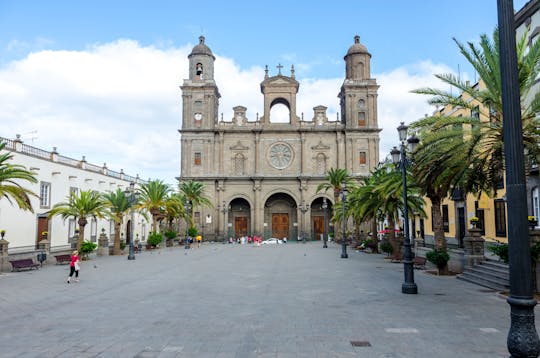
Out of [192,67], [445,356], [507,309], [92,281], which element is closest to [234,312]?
[445,356]

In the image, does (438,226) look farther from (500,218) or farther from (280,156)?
(280,156)

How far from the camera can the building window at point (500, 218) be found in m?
24.5

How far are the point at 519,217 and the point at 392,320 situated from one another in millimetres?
4901

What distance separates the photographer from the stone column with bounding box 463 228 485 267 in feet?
52.2

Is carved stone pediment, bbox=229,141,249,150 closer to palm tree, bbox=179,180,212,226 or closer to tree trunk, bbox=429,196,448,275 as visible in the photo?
palm tree, bbox=179,180,212,226

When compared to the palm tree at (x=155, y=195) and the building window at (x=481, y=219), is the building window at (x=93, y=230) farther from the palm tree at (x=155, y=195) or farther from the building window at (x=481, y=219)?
the building window at (x=481, y=219)

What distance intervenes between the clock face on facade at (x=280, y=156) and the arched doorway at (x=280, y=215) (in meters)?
4.02

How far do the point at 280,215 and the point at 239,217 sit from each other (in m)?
5.48

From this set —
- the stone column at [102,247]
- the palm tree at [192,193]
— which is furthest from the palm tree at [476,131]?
the palm tree at [192,193]

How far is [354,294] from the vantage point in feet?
40.0

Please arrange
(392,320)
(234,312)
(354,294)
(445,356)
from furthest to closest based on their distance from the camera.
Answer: (354,294), (234,312), (392,320), (445,356)

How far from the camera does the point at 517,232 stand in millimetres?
4828

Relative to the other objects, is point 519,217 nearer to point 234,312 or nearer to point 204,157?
point 234,312

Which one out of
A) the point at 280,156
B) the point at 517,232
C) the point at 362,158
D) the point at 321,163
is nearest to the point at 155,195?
the point at 280,156
